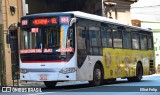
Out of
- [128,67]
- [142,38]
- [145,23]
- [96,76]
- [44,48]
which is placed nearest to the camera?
[44,48]

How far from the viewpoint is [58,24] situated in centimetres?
1708

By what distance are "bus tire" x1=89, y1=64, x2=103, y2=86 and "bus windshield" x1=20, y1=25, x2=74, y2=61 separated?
7.32 feet

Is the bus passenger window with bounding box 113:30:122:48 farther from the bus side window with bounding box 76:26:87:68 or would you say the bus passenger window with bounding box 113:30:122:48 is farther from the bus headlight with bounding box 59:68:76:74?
the bus headlight with bounding box 59:68:76:74

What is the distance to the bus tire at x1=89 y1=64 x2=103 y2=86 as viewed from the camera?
18781 mm

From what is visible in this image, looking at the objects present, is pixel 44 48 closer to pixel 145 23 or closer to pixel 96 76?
pixel 96 76

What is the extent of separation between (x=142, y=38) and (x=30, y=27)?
9376 millimetres

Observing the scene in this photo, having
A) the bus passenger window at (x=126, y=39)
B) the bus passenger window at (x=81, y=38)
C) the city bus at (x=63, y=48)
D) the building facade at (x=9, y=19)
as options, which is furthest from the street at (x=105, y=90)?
the building facade at (x=9, y=19)

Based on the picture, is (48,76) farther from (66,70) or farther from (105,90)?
(105,90)

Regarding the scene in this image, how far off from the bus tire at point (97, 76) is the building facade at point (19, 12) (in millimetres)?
3459

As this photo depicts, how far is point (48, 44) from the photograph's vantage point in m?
17.1

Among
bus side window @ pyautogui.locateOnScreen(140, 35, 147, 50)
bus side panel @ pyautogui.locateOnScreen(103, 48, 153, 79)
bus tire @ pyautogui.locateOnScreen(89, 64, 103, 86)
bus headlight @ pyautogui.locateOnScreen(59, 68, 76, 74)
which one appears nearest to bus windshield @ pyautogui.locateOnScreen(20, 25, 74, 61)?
bus headlight @ pyautogui.locateOnScreen(59, 68, 76, 74)

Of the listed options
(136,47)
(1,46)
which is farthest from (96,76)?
(136,47)

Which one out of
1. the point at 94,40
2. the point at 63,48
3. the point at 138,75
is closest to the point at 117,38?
the point at 94,40

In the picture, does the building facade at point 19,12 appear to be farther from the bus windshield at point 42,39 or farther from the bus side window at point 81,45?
the bus side window at point 81,45
